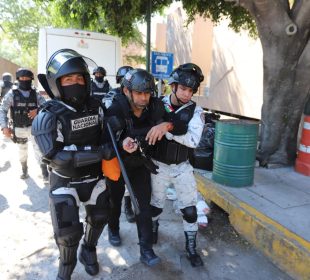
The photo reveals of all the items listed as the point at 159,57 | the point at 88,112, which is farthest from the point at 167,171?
the point at 159,57

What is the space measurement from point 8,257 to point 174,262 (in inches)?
66.2

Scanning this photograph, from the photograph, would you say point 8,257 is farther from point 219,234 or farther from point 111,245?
point 219,234

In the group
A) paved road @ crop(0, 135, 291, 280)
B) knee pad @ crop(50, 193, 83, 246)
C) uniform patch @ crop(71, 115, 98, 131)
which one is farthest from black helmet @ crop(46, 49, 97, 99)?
paved road @ crop(0, 135, 291, 280)

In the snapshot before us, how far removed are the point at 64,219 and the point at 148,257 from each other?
953mm

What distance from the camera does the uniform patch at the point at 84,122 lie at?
8.13 ft

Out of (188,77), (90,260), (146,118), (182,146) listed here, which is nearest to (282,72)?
(188,77)

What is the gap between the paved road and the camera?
305 cm

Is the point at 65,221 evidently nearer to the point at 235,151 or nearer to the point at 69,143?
the point at 69,143

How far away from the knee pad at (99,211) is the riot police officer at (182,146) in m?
0.56

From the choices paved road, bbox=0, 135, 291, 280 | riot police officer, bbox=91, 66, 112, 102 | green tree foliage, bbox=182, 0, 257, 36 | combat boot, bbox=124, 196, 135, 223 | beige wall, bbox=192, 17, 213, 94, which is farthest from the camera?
beige wall, bbox=192, 17, 213, 94

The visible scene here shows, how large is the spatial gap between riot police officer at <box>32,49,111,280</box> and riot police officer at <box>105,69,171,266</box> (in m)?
0.19

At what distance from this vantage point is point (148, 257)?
3006 millimetres

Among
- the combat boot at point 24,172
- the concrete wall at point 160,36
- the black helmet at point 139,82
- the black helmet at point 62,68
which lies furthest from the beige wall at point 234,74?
the concrete wall at point 160,36

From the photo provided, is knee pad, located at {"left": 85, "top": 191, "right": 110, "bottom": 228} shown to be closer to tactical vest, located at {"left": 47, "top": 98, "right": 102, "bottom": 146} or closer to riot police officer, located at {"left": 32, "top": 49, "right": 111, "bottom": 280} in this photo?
riot police officer, located at {"left": 32, "top": 49, "right": 111, "bottom": 280}
